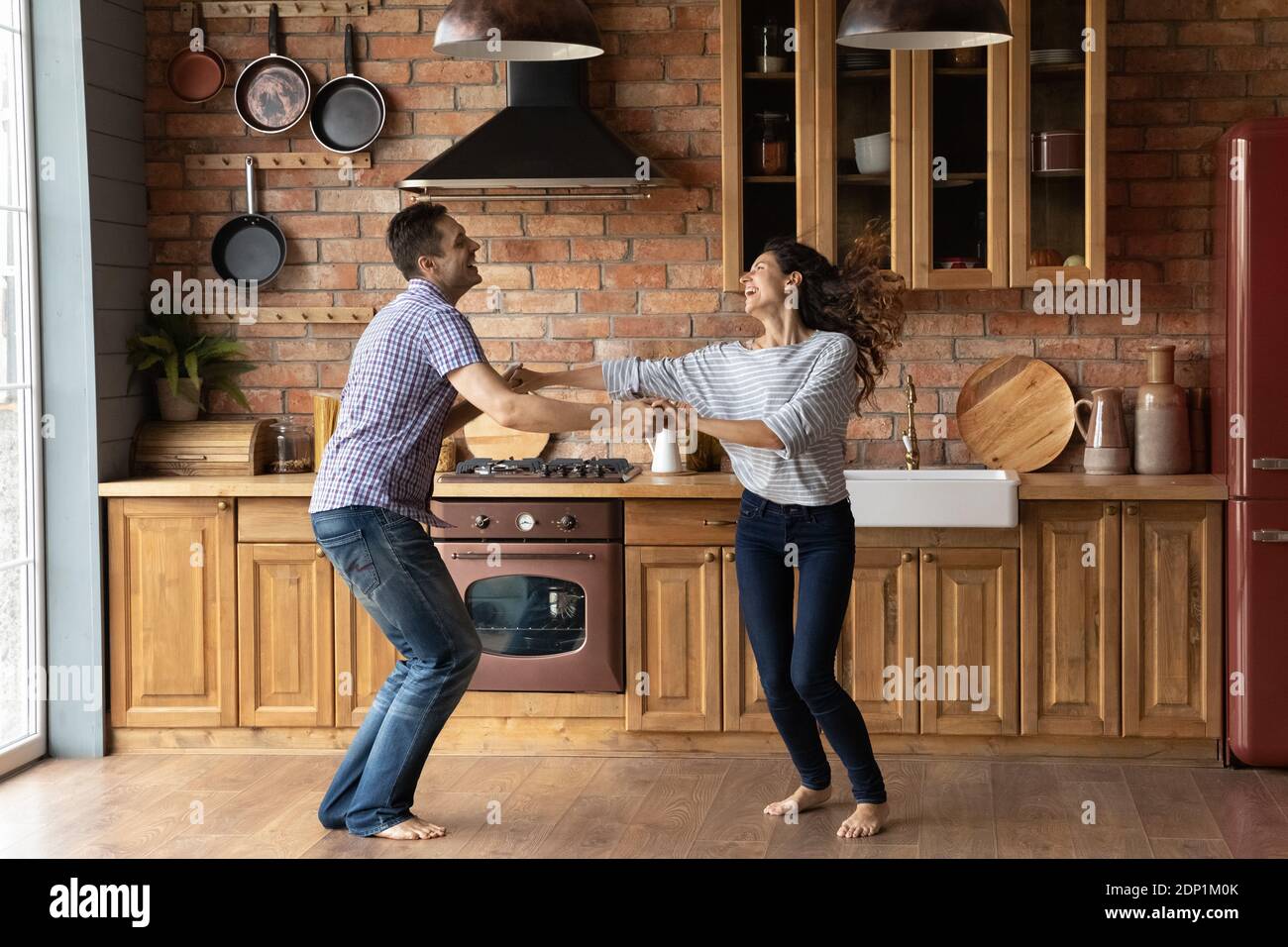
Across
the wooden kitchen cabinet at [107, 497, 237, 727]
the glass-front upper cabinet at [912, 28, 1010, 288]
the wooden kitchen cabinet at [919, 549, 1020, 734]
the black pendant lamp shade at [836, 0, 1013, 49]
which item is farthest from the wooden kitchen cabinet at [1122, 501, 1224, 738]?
the wooden kitchen cabinet at [107, 497, 237, 727]

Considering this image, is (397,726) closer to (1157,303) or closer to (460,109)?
(460,109)

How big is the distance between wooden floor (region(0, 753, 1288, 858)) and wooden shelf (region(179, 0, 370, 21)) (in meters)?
2.39

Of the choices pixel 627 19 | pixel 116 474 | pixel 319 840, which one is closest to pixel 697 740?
pixel 319 840

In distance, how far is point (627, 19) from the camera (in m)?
4.78

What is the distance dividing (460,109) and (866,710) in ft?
7.62

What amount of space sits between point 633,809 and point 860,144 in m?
2.08

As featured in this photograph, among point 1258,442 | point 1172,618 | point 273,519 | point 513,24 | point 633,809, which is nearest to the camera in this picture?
point 513,24

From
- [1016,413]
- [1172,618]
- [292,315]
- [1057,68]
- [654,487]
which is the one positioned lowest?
[1172,618]

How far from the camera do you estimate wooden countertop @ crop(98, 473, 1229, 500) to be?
4.19 m

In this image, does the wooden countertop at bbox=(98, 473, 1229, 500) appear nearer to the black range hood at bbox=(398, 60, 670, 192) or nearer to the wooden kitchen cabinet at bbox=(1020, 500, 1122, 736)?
the wooden kitchen cabinet at bbox=(1020, 500, 1122, 736)

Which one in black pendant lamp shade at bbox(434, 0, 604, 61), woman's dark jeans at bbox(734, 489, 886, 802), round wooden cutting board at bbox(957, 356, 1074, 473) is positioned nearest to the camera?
black pendant lamp shade at bbox(434, 0, 604, 61)

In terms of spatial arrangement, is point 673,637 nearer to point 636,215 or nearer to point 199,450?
point 636,215

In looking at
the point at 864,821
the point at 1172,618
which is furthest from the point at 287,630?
the point at 1172,618

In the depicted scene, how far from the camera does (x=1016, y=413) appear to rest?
473 centimetres
